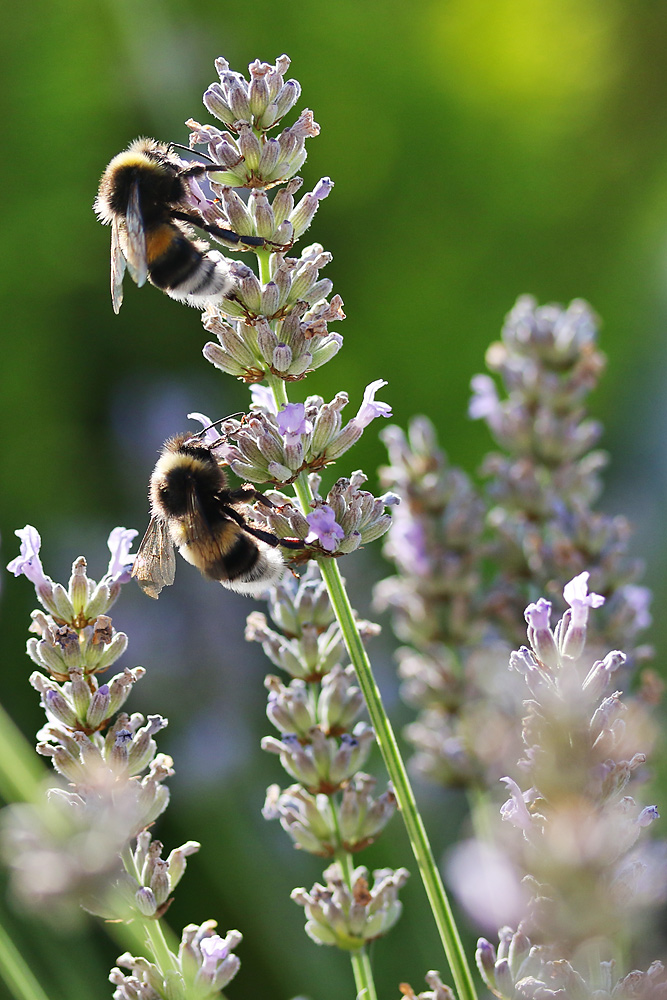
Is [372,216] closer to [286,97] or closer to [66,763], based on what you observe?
[286,97]

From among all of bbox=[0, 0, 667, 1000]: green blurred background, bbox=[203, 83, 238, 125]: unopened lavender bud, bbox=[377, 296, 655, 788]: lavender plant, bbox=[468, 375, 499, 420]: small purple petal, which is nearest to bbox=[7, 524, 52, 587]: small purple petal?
bbox=[203, 83, 238, 125]: unopened lavender bud

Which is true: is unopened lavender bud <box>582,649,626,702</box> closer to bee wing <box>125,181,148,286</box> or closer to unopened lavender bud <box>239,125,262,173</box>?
unopened lavender bud <box>239,125,262,173</box>

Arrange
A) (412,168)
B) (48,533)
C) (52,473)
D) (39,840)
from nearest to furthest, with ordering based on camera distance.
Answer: (39,840) < (48,533) < (52,473) < (412,168)

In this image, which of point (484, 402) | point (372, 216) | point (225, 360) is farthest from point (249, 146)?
point (372, 216)

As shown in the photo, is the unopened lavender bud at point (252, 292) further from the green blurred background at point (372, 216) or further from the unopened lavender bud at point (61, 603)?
the green blurred background at point (372, 216)

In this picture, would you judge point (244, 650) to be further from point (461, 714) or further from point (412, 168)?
point (412, 168)

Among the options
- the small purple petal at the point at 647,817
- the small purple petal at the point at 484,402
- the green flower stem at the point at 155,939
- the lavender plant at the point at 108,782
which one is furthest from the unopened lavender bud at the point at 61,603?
the small purple petal at the point at 484,402

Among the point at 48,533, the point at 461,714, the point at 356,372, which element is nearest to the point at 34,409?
the point at 48,533
